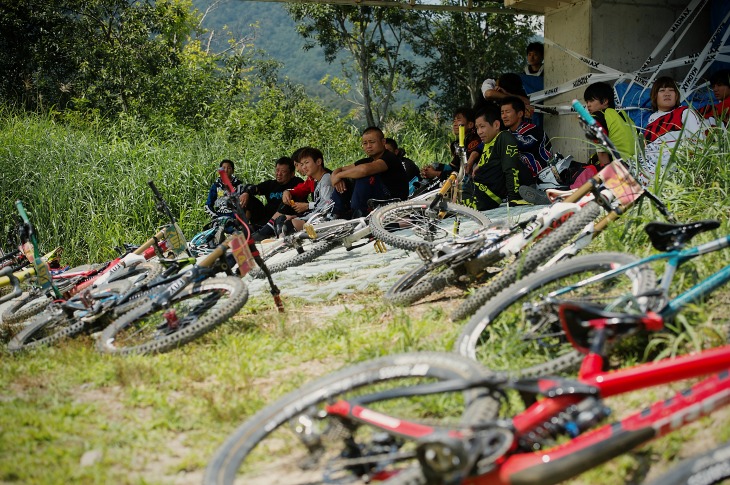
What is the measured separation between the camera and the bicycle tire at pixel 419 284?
4953 mm

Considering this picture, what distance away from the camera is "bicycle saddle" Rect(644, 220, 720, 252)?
137 inches

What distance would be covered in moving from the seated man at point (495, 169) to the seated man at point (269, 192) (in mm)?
2373

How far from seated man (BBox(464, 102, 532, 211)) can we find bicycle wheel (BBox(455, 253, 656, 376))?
3.90 meters

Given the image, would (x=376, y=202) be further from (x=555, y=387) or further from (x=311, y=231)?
(x=555, y=387)

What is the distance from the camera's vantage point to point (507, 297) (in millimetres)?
3646

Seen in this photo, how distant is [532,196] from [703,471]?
236 inches

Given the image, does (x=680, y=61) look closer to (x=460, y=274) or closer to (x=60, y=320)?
(x=460, y=274)

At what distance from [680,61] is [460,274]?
19.9ft

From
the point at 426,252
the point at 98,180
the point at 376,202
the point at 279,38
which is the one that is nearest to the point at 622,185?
the point at 426,252

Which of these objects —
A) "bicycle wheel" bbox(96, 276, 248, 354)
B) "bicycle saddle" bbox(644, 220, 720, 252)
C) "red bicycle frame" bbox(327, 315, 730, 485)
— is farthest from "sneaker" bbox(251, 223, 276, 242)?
"red bicycle frame" bbox(327, 315, 730, 485)

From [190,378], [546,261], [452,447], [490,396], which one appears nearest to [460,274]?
[546,261]

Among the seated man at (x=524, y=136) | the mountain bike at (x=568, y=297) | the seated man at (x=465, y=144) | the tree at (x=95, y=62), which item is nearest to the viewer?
the mountain bike at (x=568, y=297)

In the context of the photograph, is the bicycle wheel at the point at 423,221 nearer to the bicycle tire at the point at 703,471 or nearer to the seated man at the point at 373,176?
the seated man at the point at 373,176

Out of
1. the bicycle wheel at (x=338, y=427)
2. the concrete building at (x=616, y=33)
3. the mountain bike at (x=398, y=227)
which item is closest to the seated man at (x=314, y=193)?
the mountain bike at (x=398, y=227)
